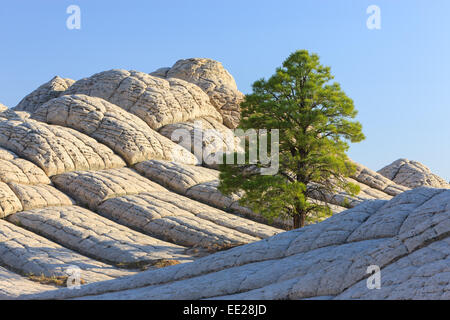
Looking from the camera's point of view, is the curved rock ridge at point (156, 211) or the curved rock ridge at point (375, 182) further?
the curved rock ridge at point (375, 182)

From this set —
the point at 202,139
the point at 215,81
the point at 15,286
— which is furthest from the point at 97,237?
the point at 215,81

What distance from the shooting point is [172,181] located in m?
32.9

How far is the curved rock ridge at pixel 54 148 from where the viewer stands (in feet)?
100

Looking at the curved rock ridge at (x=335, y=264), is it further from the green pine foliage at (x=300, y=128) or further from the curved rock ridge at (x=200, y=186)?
the curved rock ridge at (x=200, y=186)

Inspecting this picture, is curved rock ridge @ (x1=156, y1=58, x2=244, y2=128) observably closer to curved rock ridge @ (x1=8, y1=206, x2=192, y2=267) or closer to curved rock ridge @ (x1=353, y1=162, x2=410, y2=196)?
curved rock ridge @ (x1=353, y1=162, x2=410, y2=196)

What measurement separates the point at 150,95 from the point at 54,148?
13.1 metres

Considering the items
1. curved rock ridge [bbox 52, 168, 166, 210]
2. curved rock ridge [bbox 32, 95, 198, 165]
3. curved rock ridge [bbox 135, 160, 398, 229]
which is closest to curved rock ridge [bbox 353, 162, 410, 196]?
curved rock ridge [bbox 135, 160, 398, 229]

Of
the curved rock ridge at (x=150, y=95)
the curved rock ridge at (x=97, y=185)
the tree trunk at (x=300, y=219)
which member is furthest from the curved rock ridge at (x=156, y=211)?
the curved rock ridge at (x=150, y=95)

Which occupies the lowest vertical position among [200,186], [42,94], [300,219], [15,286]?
[15,286]

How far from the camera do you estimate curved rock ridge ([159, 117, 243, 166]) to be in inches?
1553

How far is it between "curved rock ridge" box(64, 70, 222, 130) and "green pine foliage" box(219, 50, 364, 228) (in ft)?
54.8

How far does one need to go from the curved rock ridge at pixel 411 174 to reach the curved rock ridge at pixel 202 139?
18.3 metres

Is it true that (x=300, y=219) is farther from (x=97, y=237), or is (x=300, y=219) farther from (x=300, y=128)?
(x=97, y=237)

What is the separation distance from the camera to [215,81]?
52000mm
